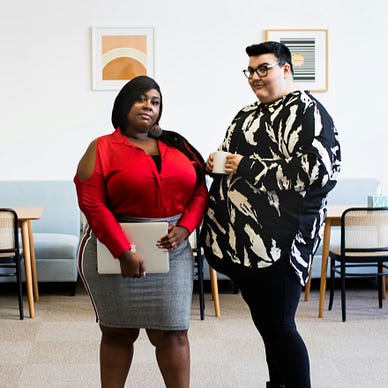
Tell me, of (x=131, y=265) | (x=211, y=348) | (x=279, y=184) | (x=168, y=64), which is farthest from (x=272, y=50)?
(x=168, y=64)

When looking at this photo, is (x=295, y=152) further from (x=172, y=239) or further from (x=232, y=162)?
(x=172, y=239)

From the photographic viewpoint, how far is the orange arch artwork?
5516 mm

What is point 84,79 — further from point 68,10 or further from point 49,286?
point 49,286

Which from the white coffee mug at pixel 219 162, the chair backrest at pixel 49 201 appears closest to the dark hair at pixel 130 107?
the white coffee mug at pixel 219 162

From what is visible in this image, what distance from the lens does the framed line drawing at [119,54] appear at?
5.51 m

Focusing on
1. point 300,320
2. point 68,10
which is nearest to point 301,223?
point 300,320

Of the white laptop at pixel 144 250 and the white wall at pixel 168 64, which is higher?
the white wall at pixel 168 64

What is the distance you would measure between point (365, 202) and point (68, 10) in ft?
10.1

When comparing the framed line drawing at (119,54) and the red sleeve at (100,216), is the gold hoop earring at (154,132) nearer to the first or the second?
the red sleeve at (100,216)

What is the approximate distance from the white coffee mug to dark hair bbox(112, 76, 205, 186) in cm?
11

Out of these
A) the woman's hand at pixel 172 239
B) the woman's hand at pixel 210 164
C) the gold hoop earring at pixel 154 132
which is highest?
the gold hoop earring at pixel 154 132

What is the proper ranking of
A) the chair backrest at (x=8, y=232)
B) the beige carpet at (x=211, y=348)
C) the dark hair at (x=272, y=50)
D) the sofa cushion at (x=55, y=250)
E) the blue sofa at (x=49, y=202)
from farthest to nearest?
the blue sofa at (x=49, y=202)
the sofa cushion at (x=55, y=250)
the chair backrest at (x=8, y=232)
the beige carpet at (x=211, y=348)
the dark hair at (x=272, y=50)

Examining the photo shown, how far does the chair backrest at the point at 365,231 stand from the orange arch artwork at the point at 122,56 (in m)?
2.39

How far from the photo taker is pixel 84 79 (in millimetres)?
5562
